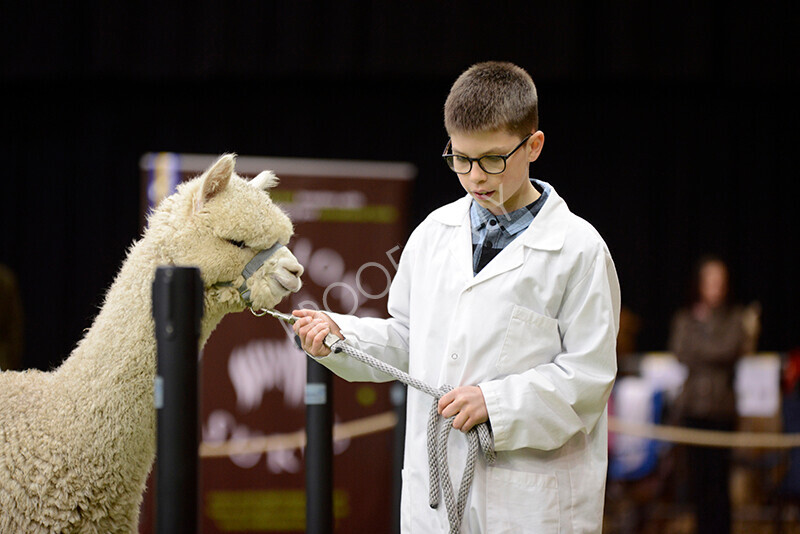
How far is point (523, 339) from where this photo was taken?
5.10ft

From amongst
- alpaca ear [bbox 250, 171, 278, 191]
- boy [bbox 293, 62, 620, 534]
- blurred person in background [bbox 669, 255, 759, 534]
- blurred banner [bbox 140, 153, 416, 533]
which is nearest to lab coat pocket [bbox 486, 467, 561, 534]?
boy [bbox 293, 62, 620, 534]

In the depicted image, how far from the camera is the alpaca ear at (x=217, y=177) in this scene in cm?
164

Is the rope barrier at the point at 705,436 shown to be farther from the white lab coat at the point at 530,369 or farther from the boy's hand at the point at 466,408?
the boy's hand at the point at 466,408

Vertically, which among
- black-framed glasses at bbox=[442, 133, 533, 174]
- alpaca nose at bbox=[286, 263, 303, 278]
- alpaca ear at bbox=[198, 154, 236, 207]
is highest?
black-framed glasses at bbox=[442, 133, 533, 174]

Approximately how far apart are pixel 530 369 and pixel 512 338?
67 mm

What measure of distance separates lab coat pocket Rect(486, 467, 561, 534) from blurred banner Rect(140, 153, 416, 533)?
6.15 ft

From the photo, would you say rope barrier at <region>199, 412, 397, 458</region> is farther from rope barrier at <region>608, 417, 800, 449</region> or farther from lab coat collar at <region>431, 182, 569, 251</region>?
lab coat collar at <region>431, 182, 569, 251</region>

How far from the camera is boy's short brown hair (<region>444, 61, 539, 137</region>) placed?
1580 mm

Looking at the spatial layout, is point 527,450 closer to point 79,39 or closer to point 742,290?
point 79,39

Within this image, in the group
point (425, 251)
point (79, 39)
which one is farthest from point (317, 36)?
point (425, 251)

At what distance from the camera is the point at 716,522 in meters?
4.05

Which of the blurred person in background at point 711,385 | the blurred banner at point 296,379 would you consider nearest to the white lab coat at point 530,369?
the blurred banner at point 296,379

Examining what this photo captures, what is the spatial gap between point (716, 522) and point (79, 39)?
409 centimetres

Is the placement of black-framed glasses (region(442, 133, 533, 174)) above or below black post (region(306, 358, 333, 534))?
above
